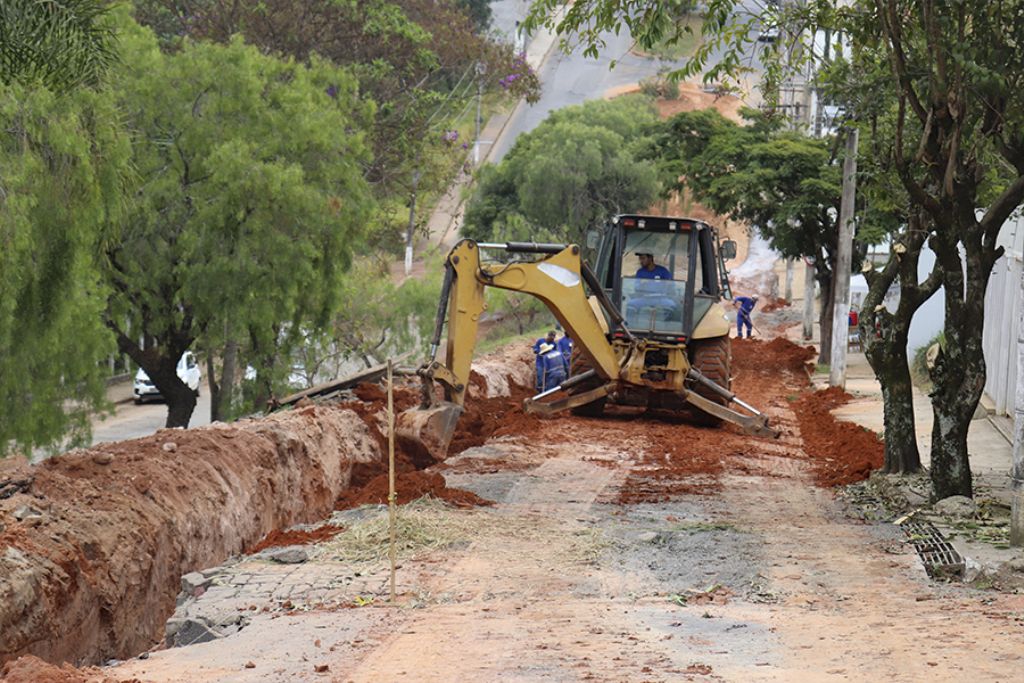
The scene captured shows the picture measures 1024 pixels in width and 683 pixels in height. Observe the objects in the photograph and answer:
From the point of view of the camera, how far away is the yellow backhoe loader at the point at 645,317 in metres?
19.6

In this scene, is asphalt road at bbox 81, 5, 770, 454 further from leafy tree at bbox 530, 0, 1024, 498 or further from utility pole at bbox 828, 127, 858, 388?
leafy tree at bbox 530, 0, 1024, 498

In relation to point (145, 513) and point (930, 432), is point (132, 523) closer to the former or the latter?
point (145, 513)

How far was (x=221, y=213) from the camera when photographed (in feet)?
94.4

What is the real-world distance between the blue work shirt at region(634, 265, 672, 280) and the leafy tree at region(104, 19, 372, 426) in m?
9.27

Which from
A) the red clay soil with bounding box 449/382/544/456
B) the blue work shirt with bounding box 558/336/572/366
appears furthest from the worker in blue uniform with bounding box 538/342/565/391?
the blue work shirt with bounding box 558/336/572/366

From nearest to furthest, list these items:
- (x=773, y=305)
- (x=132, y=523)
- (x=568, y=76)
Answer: (x=132, y=523)
(x=773, y=305)
(x=568, y=76)

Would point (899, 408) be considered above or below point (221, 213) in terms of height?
below

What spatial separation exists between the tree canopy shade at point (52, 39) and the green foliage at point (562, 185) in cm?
3903

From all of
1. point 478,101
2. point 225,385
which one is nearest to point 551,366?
point 225,385

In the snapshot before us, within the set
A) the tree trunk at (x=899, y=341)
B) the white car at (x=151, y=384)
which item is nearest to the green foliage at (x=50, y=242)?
the tree trunk at (x=899, y=341)

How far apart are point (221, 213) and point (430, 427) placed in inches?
574

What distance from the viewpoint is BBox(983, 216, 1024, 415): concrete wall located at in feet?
75.8

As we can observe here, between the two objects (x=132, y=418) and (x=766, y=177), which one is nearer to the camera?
(x=766, y=177)

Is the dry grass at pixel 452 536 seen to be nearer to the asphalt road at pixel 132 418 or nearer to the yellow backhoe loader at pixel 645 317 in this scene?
the yellow backhoe loader at pixel 645 317
